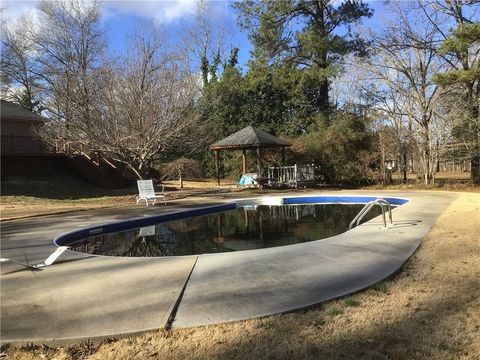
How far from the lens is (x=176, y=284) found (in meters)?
5.26

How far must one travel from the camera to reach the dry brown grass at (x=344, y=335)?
3459 millimetres

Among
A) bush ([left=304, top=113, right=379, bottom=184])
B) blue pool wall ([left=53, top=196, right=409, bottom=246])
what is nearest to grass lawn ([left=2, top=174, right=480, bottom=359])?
blue pool wall ([left=53, top=196, right=409, bottom=246])

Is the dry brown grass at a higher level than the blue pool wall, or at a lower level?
lower

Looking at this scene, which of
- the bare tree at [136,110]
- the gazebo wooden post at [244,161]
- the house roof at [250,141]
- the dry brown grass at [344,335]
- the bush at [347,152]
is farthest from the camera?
the gazebo wooden post at [244,161]

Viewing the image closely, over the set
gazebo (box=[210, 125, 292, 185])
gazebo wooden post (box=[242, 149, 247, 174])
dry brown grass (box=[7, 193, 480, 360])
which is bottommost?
dry brown grass (box=[7, 193, 480, 360])

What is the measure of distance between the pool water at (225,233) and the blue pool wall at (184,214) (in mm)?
167

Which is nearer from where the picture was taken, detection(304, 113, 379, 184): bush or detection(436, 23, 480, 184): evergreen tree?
detection(436, 23, 480, 184): evergreen tree

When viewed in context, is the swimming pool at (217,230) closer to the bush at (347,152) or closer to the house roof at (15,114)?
the bush at (347,152)

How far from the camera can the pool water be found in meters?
9.00

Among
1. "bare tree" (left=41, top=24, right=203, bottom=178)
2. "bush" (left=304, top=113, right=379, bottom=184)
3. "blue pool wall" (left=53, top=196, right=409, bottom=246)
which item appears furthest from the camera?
"bush" (left=304, top=113, right=379, bottom=184)

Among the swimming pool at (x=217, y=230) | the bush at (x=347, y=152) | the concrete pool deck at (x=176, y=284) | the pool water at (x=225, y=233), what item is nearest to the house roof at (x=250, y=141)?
the bush at (x=347, y=152)

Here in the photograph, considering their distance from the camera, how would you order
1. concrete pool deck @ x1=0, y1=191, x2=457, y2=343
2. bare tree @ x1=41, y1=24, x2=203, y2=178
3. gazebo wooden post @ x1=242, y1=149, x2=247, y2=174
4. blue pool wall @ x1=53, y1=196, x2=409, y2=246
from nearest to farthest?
concrete pool deck @ x1=0, y1=191, x2=457, y2=343 → blue pool wall @ x1=53, y1=196, x2=409, y2=246 → bare tree @ x1=41, y1=24, x2=203, y2=178 → gazebo wooden post @ x1=242, y1=149, x2=247, y2=174

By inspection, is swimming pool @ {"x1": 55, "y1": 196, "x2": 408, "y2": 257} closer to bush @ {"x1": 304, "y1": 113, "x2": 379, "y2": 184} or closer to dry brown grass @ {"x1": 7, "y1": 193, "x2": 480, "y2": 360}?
dry brown grass @ {"x1": 7, "y1": 193, "x2": 480, "y2": 360}

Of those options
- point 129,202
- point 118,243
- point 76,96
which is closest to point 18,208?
point 129,202
